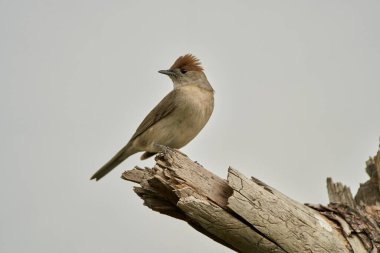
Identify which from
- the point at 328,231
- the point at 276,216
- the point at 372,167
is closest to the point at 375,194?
the point at 372,167

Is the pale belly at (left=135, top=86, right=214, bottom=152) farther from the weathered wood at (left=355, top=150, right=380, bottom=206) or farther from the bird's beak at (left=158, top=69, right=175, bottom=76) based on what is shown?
the weathered wood at (left=355, top=150, right=380, bottom=206)

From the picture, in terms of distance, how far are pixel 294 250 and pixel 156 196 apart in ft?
3.88

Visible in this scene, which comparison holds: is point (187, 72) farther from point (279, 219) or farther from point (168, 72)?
point (279, 219)

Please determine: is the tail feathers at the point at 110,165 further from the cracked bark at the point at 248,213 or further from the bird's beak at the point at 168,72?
the cracked bark at the point at 248,213

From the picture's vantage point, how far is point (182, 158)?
4.72m

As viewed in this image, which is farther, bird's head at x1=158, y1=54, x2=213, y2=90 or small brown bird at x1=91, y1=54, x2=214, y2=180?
bird's head at x1=158, y1=54, x2=213, y2=90

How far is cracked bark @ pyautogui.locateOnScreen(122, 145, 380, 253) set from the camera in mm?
4312

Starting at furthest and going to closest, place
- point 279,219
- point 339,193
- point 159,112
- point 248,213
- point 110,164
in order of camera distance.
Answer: point 110,164, point 159,112, point 339,193, point 279,219, point 248,213

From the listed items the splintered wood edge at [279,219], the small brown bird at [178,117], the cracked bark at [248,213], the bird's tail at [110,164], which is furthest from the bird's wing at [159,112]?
the splintered wood edge at [279,219]

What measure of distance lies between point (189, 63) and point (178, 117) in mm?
1125

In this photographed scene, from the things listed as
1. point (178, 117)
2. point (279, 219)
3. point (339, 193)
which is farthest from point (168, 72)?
point (279, 219)

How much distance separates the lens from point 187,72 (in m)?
7.81

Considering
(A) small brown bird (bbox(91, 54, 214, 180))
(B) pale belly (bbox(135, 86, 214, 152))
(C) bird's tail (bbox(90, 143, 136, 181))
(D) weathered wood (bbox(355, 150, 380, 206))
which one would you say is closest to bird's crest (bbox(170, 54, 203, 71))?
(A) small brown bird (bbox(91, 54, 214, 180))

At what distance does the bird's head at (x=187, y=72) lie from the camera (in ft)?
25.5
